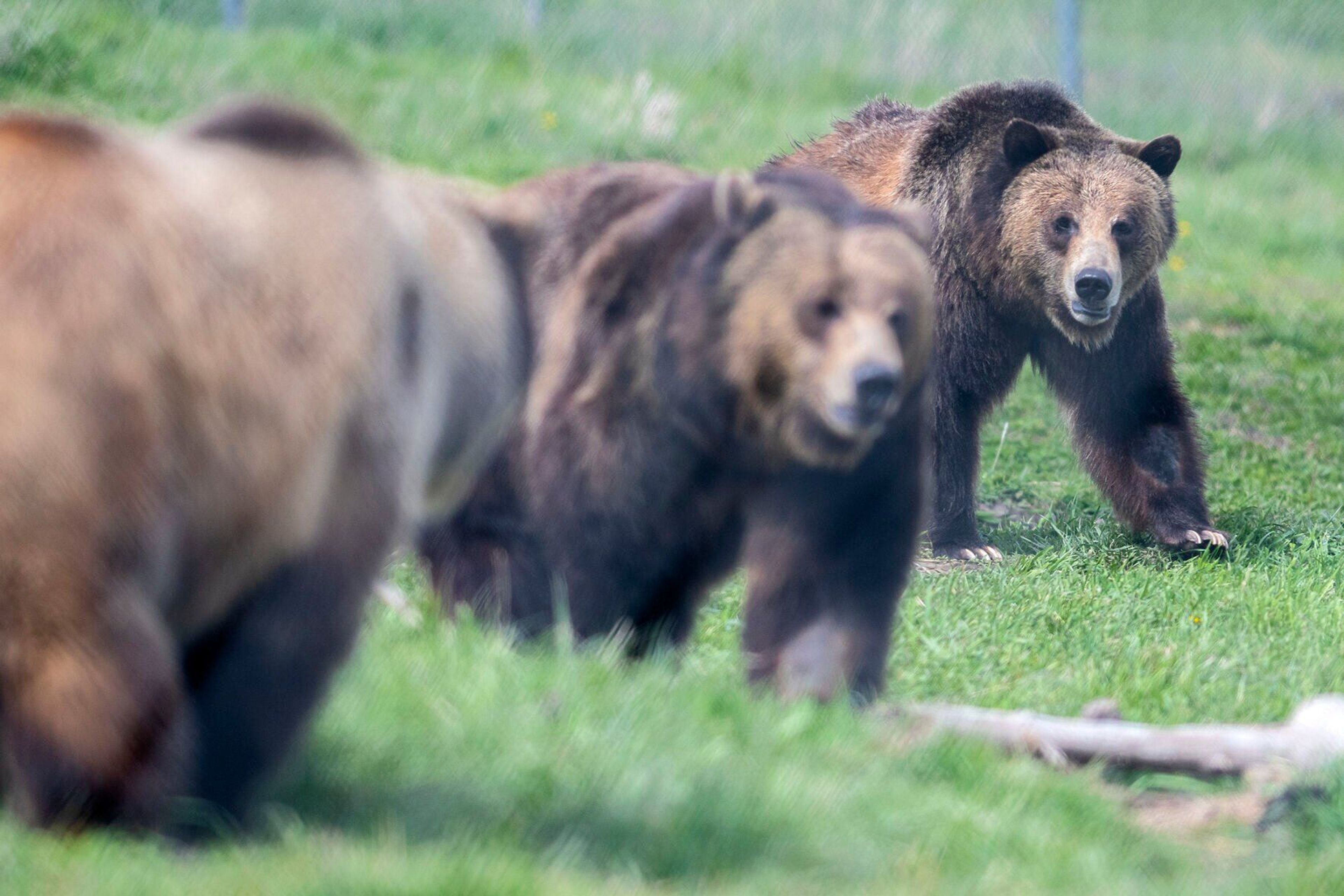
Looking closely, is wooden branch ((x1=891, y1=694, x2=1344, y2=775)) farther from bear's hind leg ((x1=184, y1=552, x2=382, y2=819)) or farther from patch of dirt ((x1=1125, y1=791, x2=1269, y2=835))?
bear's hind leg ((x1=184, y1=552, x2=382, y2=819))

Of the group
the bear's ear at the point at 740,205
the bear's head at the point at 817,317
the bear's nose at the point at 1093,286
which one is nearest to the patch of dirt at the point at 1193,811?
the bear's head at the point at 817,317

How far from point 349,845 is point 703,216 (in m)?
2.02

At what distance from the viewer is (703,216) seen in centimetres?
433

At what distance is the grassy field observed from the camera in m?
3.33

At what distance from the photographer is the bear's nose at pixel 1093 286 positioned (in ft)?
25.2

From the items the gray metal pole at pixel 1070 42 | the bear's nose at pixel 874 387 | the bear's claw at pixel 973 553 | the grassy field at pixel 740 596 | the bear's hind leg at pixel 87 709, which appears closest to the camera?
the bear's hind leg at pixel 87 709

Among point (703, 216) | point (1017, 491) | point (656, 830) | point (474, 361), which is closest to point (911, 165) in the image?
point (1017, 491)

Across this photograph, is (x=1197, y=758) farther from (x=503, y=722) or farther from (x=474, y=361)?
(x=474, y=361)

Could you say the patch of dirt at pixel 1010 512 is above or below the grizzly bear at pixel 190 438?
below

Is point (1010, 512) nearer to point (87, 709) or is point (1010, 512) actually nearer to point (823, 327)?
point (823, 327)

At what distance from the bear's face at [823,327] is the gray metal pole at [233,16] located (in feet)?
30.9

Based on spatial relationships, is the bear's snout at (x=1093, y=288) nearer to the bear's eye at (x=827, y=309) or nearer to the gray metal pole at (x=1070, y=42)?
the bear's eye at (x=827, y=309)

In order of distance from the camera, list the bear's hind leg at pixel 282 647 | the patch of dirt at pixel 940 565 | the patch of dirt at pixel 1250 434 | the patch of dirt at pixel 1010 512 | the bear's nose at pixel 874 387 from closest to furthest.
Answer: the bear's hind leg at pixel 282 647, the bear's nose at pixel 874 387, the patch of dirt at pixel 940 565, the patch of dirt at pixel 1010 512, the patch of dirt at pixel 1250 434

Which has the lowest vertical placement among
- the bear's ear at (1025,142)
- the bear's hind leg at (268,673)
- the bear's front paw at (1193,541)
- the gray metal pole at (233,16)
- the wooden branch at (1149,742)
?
→ the bear's front paw at (1193,541)
